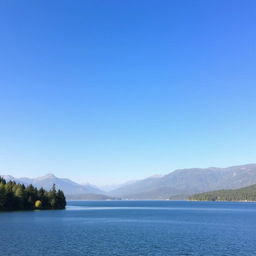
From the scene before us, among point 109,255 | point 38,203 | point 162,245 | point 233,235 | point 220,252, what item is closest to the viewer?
point 109,255

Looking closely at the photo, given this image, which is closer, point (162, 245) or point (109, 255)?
point (109, 255)

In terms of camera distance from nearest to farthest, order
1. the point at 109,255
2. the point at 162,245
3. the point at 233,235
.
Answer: the point at 109,255 → the point at 162,245 → the point at 233,235

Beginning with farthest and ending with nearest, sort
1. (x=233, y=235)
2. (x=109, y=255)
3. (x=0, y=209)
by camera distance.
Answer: (x=0, y=209) → (x=233, y=235) → (x=109, y=255)

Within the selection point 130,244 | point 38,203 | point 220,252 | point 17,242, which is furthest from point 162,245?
point 38,203

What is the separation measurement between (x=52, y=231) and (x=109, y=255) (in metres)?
41.5

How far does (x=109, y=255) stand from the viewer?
63.6 metres

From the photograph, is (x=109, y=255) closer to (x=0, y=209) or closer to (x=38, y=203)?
(x=0, y=209)

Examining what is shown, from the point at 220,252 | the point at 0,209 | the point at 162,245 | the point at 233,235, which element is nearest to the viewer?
the point at 220,252

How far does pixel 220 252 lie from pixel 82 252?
96.7ft

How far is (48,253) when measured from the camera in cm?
6412

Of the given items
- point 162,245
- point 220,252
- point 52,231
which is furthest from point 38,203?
point 220,252

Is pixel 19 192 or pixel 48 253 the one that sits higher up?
pixel 19 192

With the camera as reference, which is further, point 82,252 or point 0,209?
point 0,209

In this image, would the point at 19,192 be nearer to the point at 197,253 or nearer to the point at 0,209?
the point at 0,209
